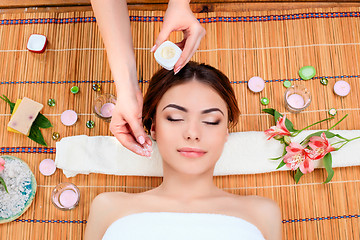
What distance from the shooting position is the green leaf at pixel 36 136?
1852 mm

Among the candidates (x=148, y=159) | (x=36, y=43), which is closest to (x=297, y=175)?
(x=148, y=159)

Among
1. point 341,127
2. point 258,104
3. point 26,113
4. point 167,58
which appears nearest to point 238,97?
point 258,104

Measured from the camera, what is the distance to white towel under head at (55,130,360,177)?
179 cm

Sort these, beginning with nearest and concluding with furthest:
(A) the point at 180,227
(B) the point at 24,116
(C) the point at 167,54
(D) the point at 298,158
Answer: (C) the point at 167,54 → (A) the point at 180,227 → (D) the point at 298,158 → (B) the point at 24,116

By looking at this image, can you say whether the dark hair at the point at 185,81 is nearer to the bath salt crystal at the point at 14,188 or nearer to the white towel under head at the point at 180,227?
the white towel under head at the point at 180,227

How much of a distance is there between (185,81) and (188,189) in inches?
20.7

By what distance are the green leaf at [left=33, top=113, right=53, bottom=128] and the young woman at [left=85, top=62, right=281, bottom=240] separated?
58 cm

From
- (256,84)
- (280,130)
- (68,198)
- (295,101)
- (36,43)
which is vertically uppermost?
(36,43)

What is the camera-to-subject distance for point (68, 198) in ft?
5.90

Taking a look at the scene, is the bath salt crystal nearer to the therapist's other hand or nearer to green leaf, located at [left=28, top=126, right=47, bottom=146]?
green leaf, located at [left=28, top=126, right=47, bottom=146]

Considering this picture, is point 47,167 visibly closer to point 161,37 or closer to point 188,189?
point 188,189

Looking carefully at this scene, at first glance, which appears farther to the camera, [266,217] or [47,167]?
[47,167]

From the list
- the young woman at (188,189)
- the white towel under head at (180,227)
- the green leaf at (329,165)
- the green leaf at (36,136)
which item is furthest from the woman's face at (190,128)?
the green leaf at (36,136)

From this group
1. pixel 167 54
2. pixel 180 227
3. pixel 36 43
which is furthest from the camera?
pixel 36 43
